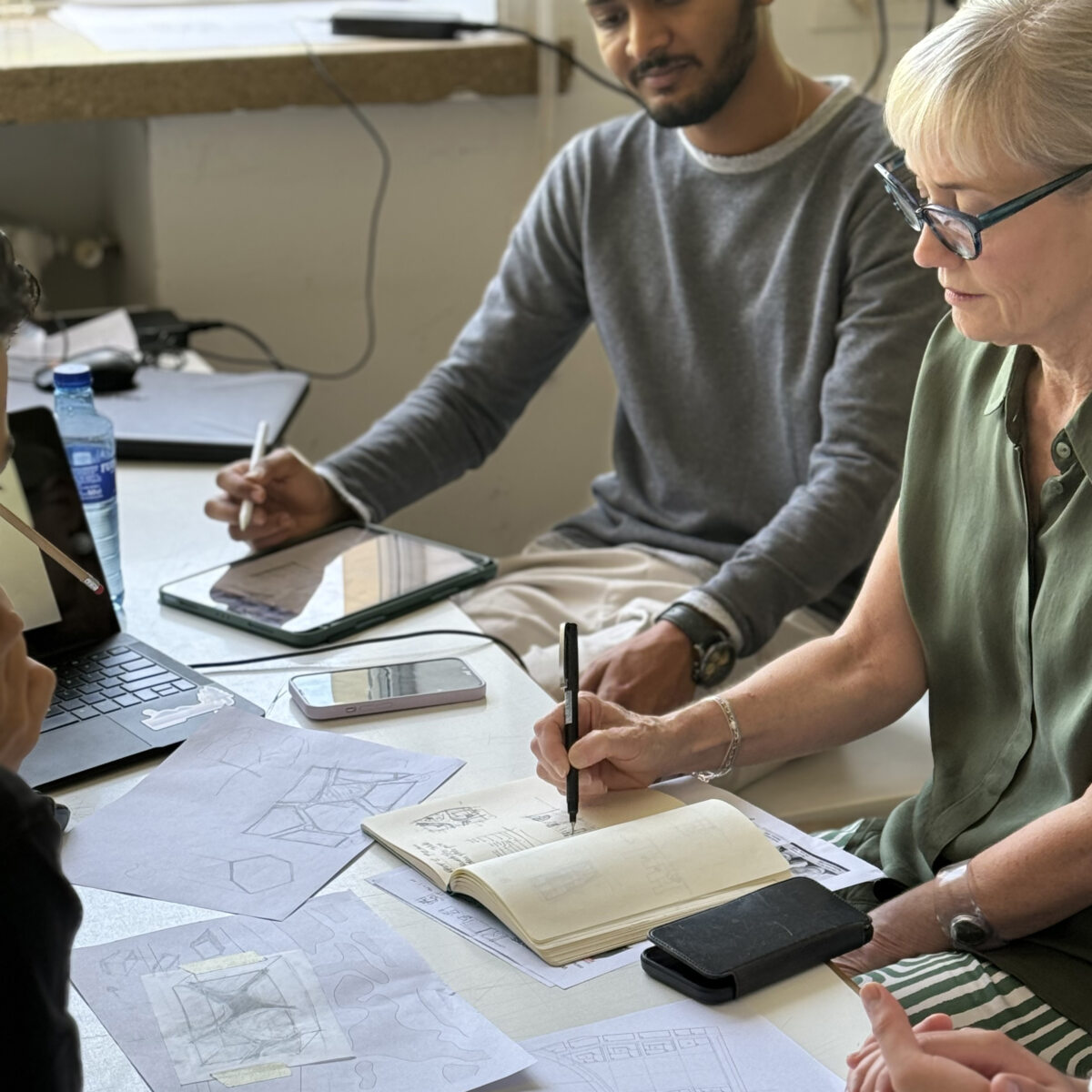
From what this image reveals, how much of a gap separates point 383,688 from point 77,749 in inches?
9.6

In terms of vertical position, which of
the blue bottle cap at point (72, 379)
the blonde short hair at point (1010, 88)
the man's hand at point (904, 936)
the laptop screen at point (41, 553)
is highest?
the blonde short hair at point (1010, 88)

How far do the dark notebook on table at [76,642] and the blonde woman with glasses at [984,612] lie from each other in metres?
0.32

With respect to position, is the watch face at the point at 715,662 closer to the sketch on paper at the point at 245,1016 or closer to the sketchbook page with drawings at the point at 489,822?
the sketchbook page with drawings at the point at 489,822

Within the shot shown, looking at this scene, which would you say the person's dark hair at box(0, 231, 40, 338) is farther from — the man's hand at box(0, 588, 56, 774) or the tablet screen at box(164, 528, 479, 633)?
the tablet screen at box(164, 528, 479, 633)

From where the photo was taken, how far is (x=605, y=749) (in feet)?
3.45

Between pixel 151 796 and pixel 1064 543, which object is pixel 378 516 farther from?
pixel 1064 543

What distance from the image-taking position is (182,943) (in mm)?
877

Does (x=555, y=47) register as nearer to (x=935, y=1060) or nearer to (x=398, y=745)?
(x=398, y=745)

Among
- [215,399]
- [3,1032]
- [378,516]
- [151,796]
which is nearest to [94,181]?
[215,399]

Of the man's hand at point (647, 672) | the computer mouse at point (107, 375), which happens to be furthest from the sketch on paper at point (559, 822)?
the computer mouse at point (107, 375)

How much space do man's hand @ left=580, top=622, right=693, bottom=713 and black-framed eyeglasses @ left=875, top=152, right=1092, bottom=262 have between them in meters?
0.54

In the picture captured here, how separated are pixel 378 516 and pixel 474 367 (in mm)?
298

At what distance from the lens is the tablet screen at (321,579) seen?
1.38 m

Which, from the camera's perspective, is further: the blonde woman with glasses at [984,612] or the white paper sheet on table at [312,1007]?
the blonde woman with glasses at [984,612]
